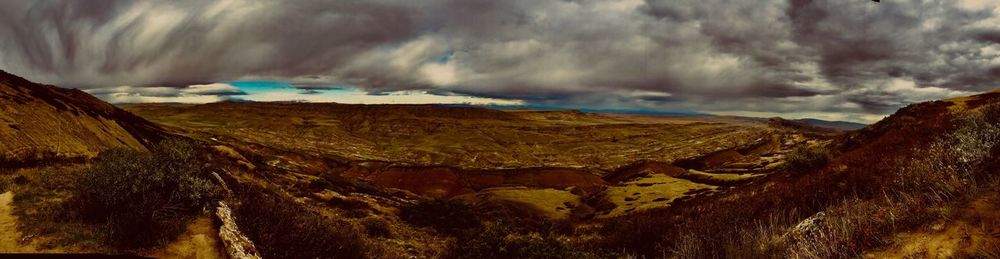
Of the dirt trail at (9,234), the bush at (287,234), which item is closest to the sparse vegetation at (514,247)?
the bush at (287,234)

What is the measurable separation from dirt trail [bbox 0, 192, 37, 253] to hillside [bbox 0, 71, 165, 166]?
548 centimetres

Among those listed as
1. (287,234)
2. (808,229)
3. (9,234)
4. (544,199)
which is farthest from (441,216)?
(544,199)

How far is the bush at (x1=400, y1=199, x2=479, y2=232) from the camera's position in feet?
139

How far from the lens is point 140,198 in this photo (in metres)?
10.9

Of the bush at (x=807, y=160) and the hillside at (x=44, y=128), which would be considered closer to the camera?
the hillside at (x=44, y=128)

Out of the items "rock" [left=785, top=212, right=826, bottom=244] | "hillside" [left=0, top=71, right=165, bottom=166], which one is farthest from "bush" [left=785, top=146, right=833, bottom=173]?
"hillside" [left=0, top=71, right=165, bottom=166]

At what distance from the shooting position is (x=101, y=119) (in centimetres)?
2866

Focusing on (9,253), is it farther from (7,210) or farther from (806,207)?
(806,207)

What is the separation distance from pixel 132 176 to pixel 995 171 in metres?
17.5

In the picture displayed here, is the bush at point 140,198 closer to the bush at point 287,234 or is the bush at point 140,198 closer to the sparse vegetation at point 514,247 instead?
the bush at point 287,234

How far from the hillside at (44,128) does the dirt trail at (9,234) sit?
18.0 feet

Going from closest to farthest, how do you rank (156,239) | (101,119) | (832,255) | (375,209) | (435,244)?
(832,255) < (156,239) < (101,119) < (435,244) < (375,209)

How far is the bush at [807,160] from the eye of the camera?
35.9 meters

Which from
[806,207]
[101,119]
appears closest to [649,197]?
[806,207]
